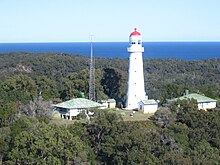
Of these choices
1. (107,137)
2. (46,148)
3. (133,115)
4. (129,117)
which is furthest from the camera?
(133,115)

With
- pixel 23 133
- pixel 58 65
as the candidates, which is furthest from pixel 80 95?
pixel 58 65

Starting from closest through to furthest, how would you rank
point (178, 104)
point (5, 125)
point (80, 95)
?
point (5, 125)
point (178, 104)
point (80, 95)

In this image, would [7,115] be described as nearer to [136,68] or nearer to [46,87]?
[136,68]

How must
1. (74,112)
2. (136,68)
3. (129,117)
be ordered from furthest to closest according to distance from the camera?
(136,68), (74,112), (129,117)

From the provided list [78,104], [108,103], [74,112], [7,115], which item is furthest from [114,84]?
[7,115]

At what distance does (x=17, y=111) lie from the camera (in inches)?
1331

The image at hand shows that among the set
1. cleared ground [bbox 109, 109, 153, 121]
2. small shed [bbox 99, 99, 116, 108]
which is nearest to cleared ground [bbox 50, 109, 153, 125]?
cleared ground [bbox 109, 109, 153, 121]

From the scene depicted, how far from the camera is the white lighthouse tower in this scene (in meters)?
37.6

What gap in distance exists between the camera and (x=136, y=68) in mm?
37812

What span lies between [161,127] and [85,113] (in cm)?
688

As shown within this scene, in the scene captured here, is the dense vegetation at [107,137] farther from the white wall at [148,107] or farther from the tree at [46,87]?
the tree at [46,87]

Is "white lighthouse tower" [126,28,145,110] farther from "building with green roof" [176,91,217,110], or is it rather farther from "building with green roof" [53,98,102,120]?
"building with green roof" [176,91,217,110]

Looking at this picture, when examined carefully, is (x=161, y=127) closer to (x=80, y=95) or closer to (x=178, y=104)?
(x=178, y=104)

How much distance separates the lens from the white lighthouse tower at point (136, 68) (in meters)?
37.6
